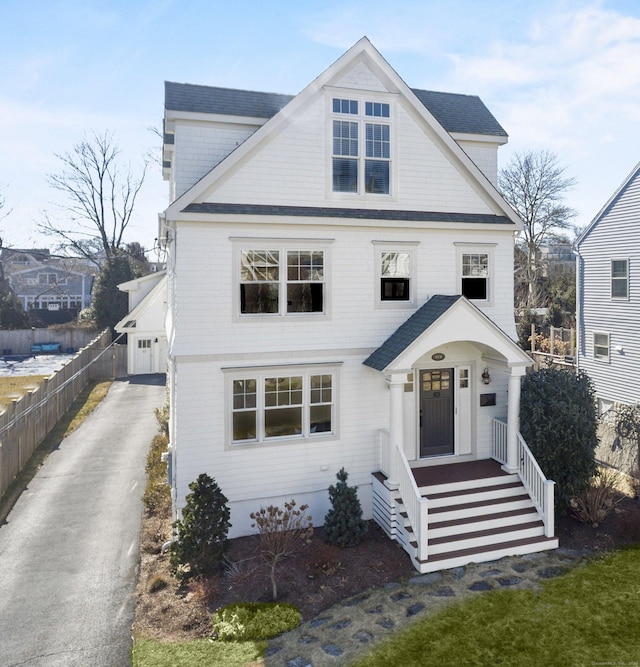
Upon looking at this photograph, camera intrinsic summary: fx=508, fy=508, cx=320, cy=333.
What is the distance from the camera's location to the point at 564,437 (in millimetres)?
11289

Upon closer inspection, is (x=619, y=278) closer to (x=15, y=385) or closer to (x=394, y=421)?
(x=394, y=421)

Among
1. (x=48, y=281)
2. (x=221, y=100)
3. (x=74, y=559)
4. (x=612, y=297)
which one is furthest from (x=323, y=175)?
(x=48, y=281)

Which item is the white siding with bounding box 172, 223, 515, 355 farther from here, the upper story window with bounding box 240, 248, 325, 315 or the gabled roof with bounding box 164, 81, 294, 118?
the gabled roof with bounding box 164, 81, 294, 118

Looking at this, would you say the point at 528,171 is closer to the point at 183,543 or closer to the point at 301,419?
the point at 301,419

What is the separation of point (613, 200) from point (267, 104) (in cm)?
1598

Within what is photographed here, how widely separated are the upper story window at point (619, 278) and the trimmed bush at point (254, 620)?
732 inches

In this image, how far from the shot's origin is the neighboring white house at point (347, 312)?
35.6 feet

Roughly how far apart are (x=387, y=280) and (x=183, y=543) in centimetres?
715

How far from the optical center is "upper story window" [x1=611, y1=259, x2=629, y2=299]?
67.1 ft

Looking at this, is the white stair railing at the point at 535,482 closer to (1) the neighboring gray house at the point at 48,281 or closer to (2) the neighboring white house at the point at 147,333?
(2) the neighboring white house at the point at 147,333

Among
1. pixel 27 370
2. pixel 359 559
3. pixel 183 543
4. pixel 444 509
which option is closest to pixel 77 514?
pixel 183 543

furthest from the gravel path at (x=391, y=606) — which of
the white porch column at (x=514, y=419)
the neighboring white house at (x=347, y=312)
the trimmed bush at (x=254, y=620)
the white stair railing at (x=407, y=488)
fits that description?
the white porch column at (x=514, y=419)

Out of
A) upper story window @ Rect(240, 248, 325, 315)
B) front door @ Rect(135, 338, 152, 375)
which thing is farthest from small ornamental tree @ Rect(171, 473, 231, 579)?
front door @ Rect(135, 338, 152, 375)

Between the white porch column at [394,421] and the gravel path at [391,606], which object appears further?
the white porch column at [394,421]
